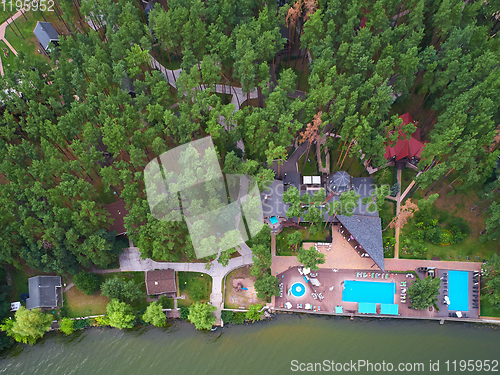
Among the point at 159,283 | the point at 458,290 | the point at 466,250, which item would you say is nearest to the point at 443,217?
the point at 466,250

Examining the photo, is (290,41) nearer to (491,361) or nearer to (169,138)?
(169,138)

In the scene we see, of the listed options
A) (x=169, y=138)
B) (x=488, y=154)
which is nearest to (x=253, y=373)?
(x=169, y=138)

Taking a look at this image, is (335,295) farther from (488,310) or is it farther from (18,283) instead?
(18,283)

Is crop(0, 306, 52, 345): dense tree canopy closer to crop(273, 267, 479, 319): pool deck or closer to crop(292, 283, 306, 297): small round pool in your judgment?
crop(273, 267, 479, 319): pool deck

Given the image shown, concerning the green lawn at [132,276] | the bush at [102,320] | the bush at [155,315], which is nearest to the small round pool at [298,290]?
the bush at [155,315]

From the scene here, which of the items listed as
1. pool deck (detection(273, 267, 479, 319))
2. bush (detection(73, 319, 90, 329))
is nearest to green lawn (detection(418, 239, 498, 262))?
pool deck (detection(273, 267, 479, 319))

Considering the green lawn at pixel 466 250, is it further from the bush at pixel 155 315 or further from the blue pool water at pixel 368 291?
the bush at pixel 155 315
